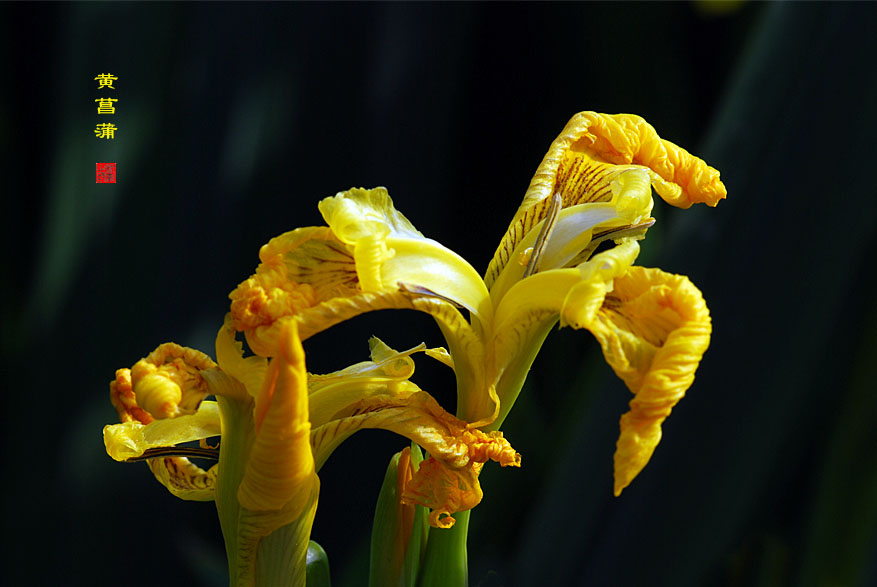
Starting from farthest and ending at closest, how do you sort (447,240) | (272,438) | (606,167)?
1. (447,240)
2. (606,167)
3. (272,438)

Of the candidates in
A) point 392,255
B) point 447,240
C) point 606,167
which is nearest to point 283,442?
point 392,255

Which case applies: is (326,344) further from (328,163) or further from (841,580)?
A: (841,580)

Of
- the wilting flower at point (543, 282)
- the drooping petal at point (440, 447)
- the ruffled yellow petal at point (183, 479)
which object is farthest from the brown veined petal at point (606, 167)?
the ruffled yellow petal at point (183, 479)

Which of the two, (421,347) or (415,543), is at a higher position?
(421,347)

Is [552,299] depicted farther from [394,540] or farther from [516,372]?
[394,540]

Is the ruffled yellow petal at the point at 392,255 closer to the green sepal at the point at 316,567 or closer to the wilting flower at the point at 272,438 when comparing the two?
the wilting flower at the point at 272,438

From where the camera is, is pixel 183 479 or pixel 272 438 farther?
pixel 183 479

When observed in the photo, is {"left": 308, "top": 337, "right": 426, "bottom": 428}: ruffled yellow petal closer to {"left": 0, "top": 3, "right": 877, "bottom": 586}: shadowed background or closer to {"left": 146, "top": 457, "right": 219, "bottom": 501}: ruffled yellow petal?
{"left": 146, "top": 457, "right": 219, "bottom": 501}: ruffled yellow petal

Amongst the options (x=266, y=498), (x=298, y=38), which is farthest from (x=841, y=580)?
(x=298, y=38)
